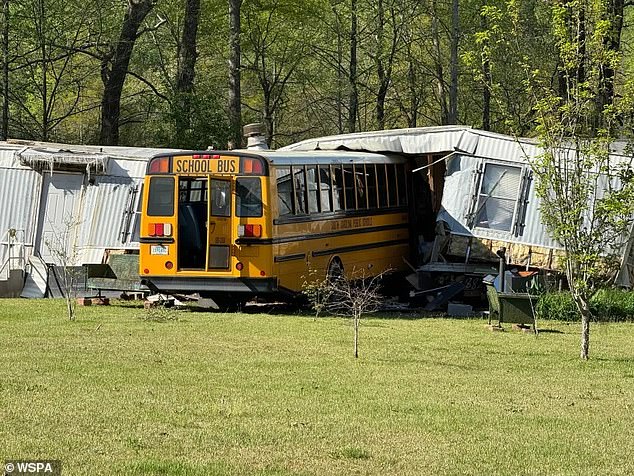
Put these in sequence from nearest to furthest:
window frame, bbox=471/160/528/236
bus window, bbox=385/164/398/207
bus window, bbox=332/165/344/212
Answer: bus window, bbox=332/165/344/212 → window frame, bbox=471/160/528/236 → bus window, bbox=385/164/398/207

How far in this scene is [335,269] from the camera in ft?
71.4

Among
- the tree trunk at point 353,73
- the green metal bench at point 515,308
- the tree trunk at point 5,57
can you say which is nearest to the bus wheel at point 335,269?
the green metal bench at point 515,308

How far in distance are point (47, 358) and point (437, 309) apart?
1079 centimetres

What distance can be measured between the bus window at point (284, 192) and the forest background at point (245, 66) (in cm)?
1122

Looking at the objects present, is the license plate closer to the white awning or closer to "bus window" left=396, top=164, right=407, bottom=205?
the white awning

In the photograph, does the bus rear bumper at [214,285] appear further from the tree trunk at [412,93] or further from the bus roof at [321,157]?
the tree trunk at [412,93]

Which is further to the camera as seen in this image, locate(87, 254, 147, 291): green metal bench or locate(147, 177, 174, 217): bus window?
locate(87, 254, 147, 291): green metal bench

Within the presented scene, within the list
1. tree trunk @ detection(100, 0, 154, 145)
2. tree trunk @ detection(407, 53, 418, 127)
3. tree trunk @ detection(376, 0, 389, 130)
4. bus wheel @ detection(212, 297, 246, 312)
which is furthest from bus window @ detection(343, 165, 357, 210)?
tree trunk @ detection(407, 53, 418, 127)

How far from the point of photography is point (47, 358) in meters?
13.3

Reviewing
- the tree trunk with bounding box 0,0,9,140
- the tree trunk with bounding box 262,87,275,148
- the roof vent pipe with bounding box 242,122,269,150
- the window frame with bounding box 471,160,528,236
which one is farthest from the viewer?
the tree trunk with bounding box 262,87,275,148

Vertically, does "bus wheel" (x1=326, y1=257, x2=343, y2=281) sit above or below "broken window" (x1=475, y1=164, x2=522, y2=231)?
below

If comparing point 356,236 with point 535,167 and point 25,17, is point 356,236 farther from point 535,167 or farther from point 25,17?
point 25,17

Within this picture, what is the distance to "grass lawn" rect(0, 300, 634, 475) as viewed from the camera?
861cm

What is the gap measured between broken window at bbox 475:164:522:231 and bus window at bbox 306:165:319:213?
365 cm
